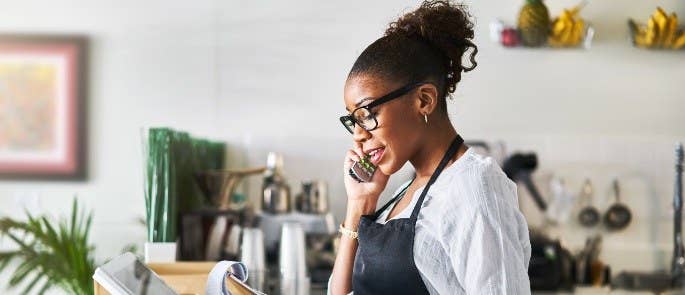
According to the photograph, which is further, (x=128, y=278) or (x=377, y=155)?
(x=377, y=155)

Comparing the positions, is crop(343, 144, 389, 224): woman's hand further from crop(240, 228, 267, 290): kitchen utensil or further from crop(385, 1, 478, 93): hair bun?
crop(240, 228, 267, 290): kitchen utensil

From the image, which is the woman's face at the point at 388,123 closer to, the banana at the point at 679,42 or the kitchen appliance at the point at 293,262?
the kitchen appliance at the point at 293,262

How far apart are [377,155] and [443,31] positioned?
9.3 inches

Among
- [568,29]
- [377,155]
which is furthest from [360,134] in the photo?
[568,29]

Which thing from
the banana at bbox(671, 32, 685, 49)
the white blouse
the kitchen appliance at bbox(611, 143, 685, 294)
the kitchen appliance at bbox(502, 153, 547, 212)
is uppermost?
the banana at bbox(671, 32, 685, 49)

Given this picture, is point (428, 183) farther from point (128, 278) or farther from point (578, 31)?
point (578, 31)

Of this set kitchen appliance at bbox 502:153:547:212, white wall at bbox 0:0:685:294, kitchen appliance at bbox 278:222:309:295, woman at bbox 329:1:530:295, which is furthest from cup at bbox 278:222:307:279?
woman at bbox 329:1:530:295

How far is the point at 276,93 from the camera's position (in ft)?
15.6

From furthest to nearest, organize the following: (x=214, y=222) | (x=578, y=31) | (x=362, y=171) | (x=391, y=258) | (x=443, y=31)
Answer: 1. (x=578, y=31)
2. (x=214, y=222)
3. (x=362, y=171)
4. (x=443, y=31)
5. (x=391, y=258)

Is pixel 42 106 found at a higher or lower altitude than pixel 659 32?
lower

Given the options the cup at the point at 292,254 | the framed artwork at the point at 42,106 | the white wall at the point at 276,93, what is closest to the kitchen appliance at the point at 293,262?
the cup at the point at 292,254

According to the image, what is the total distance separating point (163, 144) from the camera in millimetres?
2994

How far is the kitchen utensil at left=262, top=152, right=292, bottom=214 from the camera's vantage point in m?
4.45

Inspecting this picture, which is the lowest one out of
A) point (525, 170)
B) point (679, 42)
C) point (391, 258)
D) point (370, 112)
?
point (525, 170)
